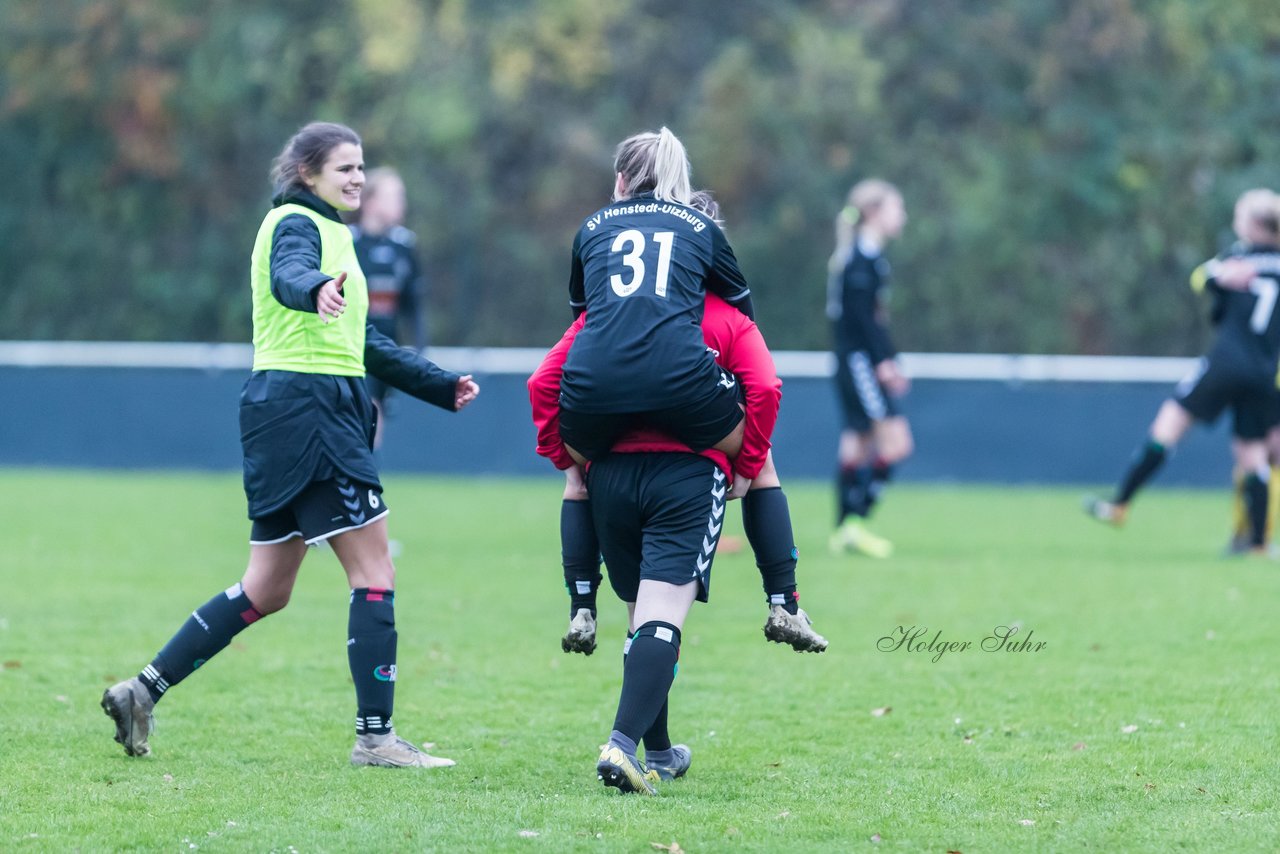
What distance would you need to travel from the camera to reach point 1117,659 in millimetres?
7508

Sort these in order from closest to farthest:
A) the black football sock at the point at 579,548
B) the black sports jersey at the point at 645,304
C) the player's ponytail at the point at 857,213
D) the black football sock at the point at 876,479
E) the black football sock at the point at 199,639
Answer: the black sports jersey at the point at 645,304 → the black football sock at the point at 579,548 → the black football sock at the point at 199,639 → the player's ponytail at the point at 857,213 → the black football sock at the point at 876,479

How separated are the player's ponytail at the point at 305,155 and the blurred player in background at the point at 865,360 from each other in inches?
245

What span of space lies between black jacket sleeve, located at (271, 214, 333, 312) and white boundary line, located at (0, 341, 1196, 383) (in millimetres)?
12753

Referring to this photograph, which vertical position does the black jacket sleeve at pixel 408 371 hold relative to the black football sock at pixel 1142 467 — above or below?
above

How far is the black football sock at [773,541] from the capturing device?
17.1 ft

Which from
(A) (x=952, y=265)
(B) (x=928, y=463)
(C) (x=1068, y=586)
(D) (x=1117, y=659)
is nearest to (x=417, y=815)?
(D) (x=1117, y=659)

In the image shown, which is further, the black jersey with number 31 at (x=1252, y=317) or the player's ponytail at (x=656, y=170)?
the black jersey with number 31 at (x=1252, y=317)

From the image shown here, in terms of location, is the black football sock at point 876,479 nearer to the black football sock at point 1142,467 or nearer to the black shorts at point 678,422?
the black football sock at point 1142,467

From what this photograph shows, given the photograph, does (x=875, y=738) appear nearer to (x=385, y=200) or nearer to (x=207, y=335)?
(x=385, y=200)

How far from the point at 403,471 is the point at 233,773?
13.1 metres

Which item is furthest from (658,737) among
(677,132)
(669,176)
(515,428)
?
(677,132)

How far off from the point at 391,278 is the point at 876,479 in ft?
11.1

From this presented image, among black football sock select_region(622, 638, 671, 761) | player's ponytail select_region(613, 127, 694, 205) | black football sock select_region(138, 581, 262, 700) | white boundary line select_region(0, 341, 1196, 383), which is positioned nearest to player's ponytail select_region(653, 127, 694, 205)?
player's ponytail select_region(613, 127, 694, 205)

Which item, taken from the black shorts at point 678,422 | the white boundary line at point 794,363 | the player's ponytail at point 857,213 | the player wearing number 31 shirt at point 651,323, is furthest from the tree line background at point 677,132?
the black shorts at point 678,422
